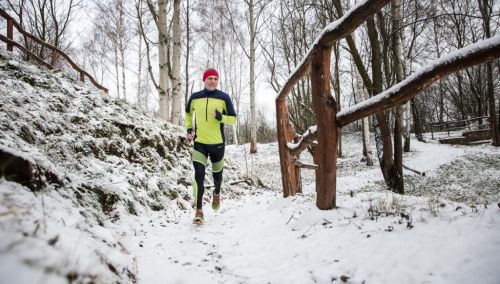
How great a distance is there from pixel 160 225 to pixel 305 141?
202 cm

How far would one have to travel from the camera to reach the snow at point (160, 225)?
129cm

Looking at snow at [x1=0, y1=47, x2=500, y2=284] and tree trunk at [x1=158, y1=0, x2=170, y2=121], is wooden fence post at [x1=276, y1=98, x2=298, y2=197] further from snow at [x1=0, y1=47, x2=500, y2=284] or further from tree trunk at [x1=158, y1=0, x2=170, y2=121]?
tree trunk at [x1=158, y1=0, x2=170, y2=121]

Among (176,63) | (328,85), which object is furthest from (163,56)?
(328,85)

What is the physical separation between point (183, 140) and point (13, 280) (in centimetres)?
623

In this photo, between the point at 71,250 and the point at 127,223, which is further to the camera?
the point at 127,223

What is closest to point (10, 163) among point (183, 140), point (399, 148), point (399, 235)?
point (399, 235)

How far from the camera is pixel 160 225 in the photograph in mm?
3332

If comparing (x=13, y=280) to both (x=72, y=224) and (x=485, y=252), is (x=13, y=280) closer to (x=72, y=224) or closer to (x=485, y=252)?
(x=72, y=224)

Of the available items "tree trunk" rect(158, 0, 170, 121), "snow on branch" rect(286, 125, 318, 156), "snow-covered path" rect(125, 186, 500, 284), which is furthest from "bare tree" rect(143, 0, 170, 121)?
"snow-covered path" rect(125, 186, 500, 284)

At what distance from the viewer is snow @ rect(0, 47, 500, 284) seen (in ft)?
4.24

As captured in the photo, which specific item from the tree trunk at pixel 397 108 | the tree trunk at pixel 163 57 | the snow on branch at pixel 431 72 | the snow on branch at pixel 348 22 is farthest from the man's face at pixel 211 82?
the tree trunk at pixel 163 57

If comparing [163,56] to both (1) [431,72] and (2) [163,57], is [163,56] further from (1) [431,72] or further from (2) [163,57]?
(1) [431,72]

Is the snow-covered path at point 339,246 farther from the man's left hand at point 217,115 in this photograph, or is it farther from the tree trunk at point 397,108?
the tree trunk at point 397,108

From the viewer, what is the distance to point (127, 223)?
9.71ft
